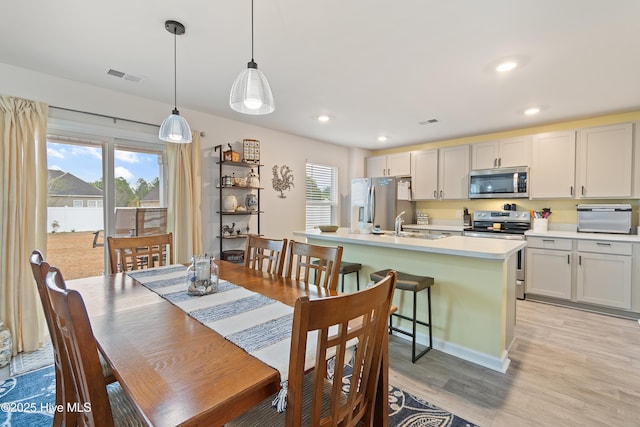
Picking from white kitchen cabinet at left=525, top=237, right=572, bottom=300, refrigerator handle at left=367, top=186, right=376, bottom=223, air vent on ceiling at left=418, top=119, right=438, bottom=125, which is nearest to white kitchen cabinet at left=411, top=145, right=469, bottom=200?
refrigerator handle at left=367, top=186, right=376, bottom=223

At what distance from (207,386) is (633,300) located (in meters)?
4.52

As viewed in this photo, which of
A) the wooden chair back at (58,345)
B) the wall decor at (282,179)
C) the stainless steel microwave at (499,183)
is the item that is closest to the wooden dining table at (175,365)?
the wooden chair back at (58,345)

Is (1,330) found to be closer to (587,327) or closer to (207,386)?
(207,386)

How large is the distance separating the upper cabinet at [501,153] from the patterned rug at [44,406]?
3745 mm

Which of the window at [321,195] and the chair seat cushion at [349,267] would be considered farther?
the window at [321,195]

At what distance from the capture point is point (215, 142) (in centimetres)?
374

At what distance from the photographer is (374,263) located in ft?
9.68

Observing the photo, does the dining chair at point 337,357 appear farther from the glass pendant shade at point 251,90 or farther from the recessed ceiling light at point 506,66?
the recessed ceiling light at point 506,66

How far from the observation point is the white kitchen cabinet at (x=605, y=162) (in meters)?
3.41

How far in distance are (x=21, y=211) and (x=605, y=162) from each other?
6.16 metres

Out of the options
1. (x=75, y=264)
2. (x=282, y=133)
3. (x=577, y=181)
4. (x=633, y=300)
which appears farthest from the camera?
(x=282, y=133)

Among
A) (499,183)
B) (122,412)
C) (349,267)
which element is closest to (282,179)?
(349,267)

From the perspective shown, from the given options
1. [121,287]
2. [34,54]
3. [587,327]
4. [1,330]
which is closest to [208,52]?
[34,54]

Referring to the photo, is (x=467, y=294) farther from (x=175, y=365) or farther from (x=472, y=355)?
(x=175, y=365)
